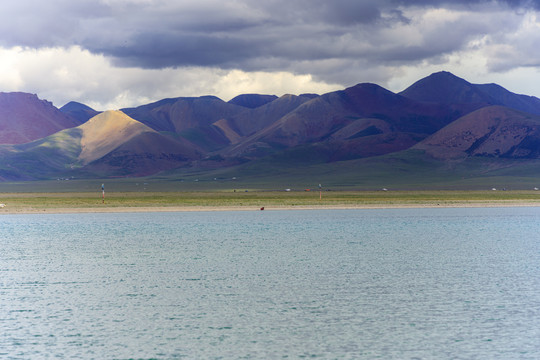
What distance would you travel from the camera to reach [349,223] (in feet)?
259

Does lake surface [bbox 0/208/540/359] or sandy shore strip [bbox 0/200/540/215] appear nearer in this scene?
lake surface [bbox 0/208/540/359]

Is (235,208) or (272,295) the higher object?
(235,208)

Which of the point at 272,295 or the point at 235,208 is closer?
the point at 272,295

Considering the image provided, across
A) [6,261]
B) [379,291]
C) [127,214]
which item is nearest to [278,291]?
[379,291]

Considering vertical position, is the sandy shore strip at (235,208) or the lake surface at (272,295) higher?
the sandy shore strip at (235,208)

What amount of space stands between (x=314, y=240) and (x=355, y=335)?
3429 centimetres

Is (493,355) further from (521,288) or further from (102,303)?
(102,303)

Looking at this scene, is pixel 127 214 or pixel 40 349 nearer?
pixel 40 349

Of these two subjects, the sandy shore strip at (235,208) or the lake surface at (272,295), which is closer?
the lake surface at (272,295)

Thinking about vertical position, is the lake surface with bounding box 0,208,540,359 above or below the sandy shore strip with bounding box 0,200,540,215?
below

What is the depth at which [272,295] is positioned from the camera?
3312 cm

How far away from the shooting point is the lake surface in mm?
24094

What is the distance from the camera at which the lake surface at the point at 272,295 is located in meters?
24.1

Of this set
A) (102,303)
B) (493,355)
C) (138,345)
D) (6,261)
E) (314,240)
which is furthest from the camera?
(314,240)
